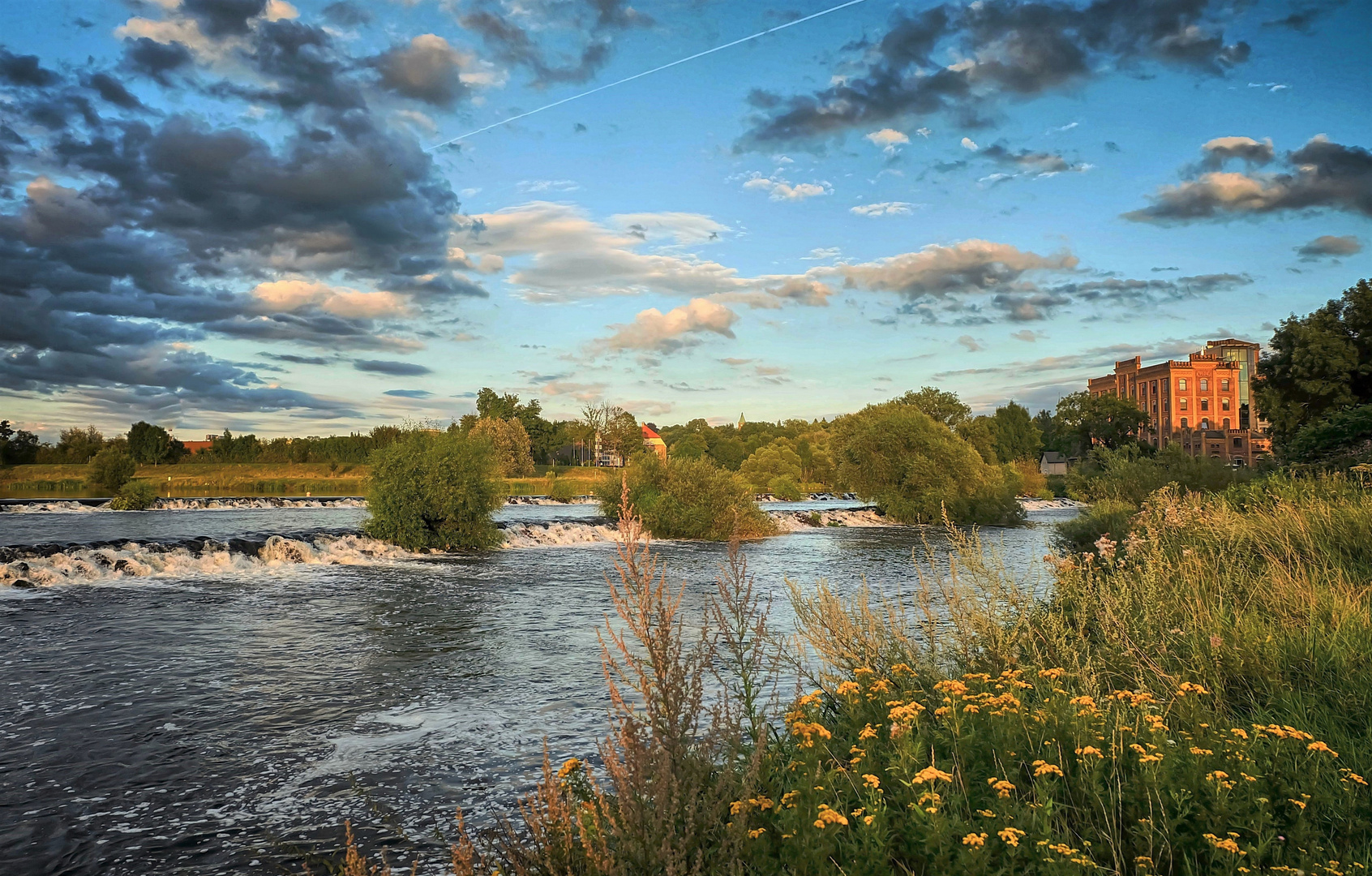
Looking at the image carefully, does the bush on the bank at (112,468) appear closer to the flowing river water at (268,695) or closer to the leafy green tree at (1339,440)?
the flowing river water at (268,695)

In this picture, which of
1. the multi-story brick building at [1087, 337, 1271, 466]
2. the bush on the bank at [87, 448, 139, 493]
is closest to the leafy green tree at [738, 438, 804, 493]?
the multi-story brick building at [1087, 337, 1271, 466]

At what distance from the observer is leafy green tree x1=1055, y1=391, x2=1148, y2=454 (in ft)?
279

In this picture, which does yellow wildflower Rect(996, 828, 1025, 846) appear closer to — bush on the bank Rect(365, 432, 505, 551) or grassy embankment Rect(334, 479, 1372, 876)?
grassy embankment Rect(334, 479, 1372, 876)

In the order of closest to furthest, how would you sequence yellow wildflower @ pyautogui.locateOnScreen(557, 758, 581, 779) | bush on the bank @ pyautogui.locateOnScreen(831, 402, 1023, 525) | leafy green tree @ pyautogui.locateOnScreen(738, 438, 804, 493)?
1. yellow wildflower @ pyautogui.locateOnScreen(557, 758, 581, 779)
2. bush on the bank @ pyautogui.locateOnScreen(831, 402, 1023, 525)
3. leafy green tree @ pyautogui.locateOnScreen(738, 438, 804, 493)

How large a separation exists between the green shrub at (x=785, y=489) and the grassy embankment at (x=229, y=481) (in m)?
17.8

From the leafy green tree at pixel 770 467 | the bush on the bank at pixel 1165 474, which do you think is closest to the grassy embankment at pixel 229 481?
the leafy green tree at pixel 770 467

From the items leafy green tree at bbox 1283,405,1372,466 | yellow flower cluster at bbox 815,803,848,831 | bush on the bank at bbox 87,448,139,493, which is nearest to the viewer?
yellow flower cluster at bbox 815,803,848,831

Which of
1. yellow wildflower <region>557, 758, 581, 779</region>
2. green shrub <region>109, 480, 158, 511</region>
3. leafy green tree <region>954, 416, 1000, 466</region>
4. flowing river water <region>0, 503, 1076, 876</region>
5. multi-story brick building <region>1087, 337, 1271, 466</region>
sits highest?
multi-story brick building <region>1087, 337, 1271, 466</region>

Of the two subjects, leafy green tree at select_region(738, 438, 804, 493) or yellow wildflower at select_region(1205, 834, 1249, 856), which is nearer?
yellow wildflower at select_region(1205, 834, 1249, 856)

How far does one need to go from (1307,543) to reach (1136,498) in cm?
2111

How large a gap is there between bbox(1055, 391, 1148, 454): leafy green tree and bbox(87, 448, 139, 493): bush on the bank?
8502cm

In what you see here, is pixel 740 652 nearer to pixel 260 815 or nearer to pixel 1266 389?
pixel 260 815

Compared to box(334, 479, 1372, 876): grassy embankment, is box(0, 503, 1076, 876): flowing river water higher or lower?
lower

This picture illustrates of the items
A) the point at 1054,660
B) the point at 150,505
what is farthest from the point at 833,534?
the point at 150,505
